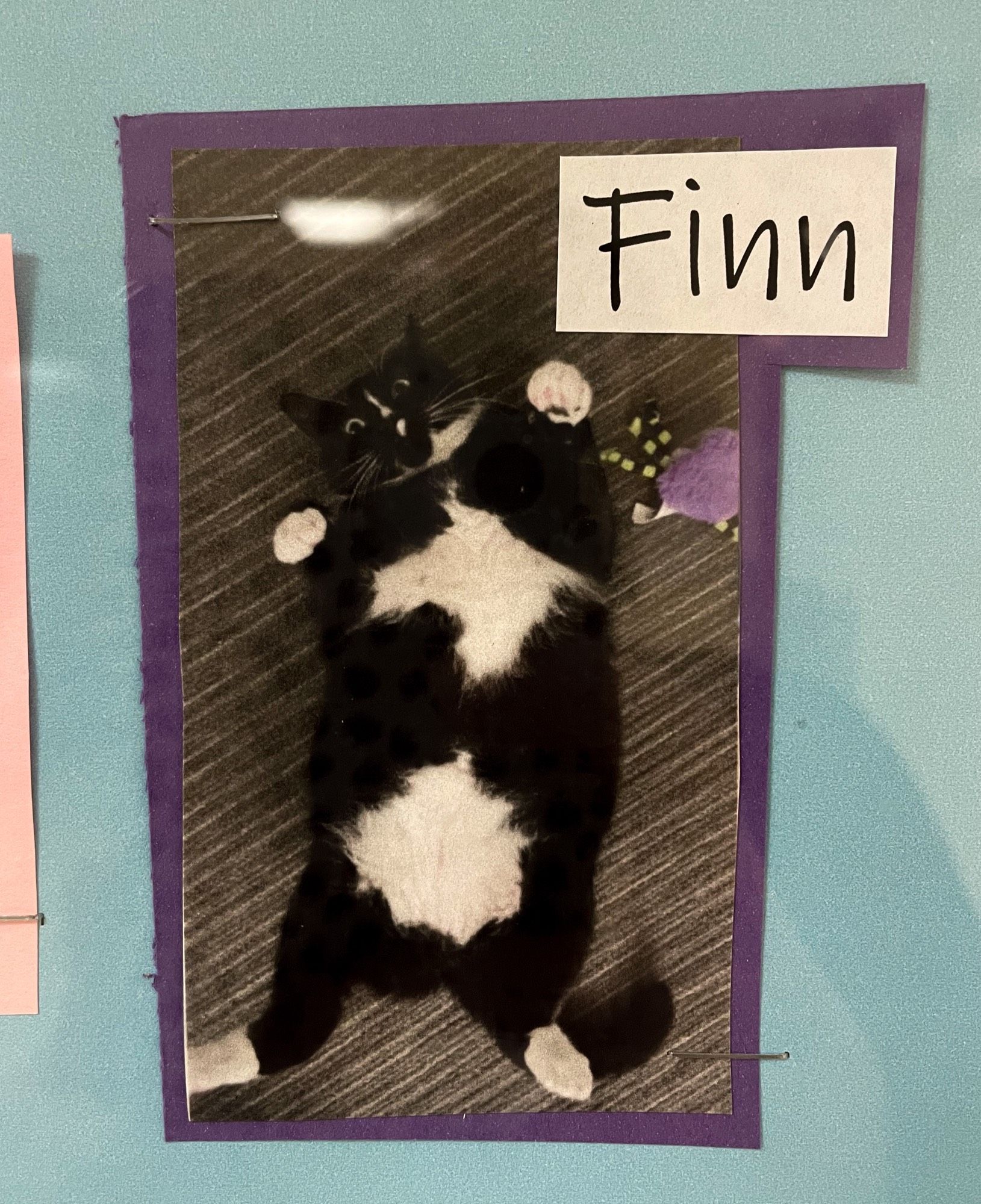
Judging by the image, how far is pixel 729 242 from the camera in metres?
0.43

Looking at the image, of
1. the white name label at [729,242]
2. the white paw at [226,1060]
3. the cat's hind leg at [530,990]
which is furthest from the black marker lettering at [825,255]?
the white paw at [226,1060]

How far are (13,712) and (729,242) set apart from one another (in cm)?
42

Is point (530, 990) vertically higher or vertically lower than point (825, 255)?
lower

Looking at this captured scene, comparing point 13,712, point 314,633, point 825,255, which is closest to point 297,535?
point 314,633

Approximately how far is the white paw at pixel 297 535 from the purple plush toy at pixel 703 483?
0.51 feet

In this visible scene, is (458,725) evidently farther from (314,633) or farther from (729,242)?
(729,242)

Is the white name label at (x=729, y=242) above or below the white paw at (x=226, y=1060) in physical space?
above

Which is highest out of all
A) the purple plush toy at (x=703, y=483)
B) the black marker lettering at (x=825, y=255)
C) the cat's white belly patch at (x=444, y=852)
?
the black marker lettering at (x=825, y=255)

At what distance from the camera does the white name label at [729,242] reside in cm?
43

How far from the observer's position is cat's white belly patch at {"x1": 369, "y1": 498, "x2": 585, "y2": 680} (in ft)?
1.47

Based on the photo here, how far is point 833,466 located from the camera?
45 centimetres

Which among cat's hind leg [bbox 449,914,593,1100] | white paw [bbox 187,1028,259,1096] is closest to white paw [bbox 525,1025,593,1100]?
cat's hind leg [bbox 449,914,593,1100]

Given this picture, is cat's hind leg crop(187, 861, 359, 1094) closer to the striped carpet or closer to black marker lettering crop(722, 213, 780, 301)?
the striped carpet

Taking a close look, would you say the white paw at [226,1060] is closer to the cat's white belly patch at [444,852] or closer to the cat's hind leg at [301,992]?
the cat's hind leg at [301,992]
